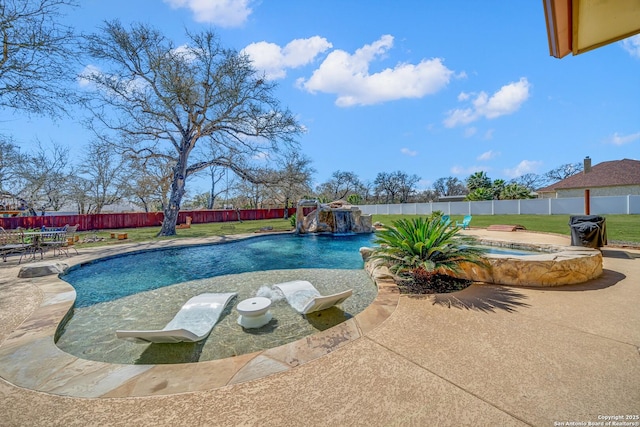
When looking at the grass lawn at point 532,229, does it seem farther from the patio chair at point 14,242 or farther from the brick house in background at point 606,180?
the brick house in background at point 606,180

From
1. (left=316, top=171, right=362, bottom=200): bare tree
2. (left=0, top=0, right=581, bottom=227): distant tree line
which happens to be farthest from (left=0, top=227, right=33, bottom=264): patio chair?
(left=316, top=171, right=362, bottom=200): bare tree

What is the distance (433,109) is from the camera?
1661 cm

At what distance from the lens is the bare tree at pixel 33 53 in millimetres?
5707

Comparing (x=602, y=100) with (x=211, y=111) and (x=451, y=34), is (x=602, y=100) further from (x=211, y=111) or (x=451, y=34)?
(x=211, y=111)

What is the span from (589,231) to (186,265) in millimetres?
10289

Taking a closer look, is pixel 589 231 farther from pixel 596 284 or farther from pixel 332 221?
pixel 332 221

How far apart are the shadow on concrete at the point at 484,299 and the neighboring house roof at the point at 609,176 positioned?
90.4 ft

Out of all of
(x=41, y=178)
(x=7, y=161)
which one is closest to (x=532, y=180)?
(x=41, y=178)

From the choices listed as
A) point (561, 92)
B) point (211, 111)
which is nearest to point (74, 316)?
point (211, 111)

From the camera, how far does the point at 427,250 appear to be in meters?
4.30

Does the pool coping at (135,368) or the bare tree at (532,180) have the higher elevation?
the bare tree at (532,180)

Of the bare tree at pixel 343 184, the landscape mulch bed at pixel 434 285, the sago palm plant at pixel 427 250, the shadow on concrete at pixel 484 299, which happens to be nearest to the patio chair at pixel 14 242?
the sago palm plant at pixel 427 250

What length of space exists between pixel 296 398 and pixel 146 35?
17.2m

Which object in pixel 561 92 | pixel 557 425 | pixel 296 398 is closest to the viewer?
pixel 557 425
